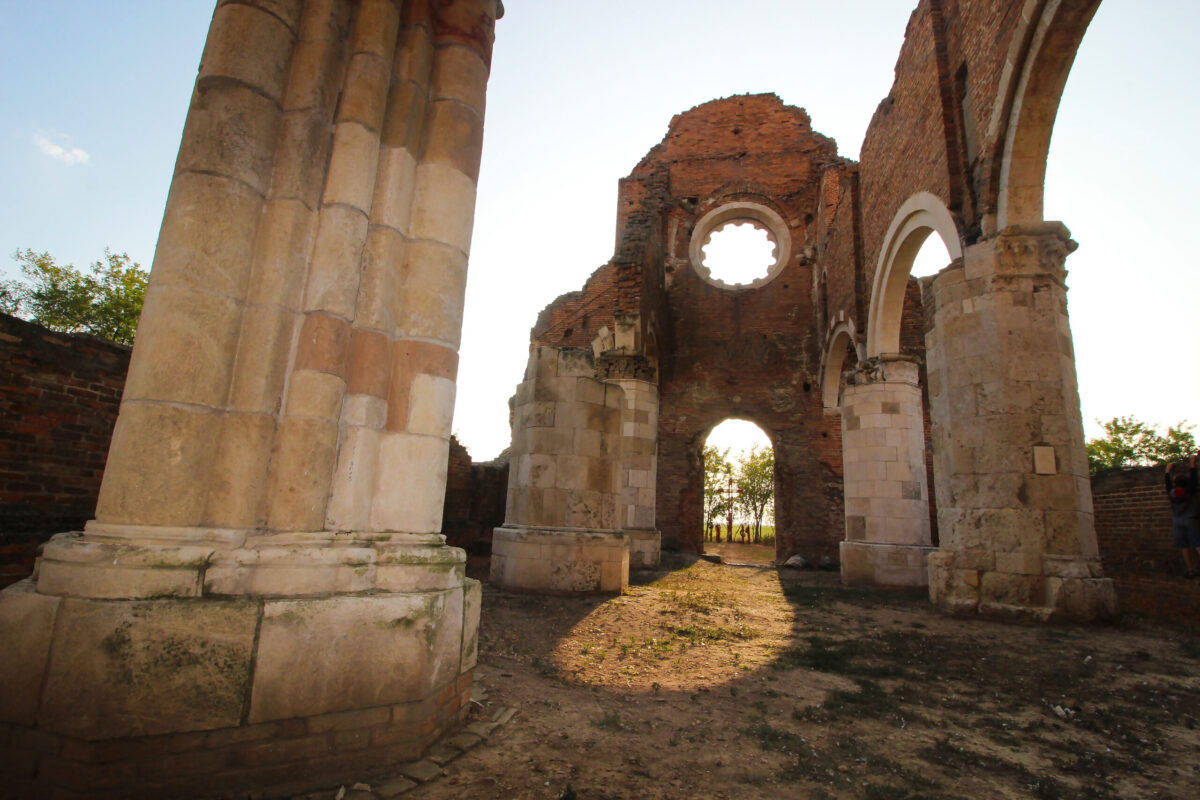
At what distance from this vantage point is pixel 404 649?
2125 millimetres

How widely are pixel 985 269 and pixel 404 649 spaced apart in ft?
21.6

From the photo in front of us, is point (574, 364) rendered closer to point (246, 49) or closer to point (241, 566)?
point (246, 49)

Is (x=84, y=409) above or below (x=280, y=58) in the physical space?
below

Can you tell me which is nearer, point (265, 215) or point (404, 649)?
point (404, 649)

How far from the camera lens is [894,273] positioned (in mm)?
9812

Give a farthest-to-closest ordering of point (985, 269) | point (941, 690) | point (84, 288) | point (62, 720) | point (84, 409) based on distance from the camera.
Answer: point (84, 288), point (985, 269), point (84, 409), point (941, 690), point (62, 720)

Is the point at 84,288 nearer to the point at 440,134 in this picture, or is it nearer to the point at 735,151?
the point at 735,151

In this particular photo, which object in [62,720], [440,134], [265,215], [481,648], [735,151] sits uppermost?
[735,151]

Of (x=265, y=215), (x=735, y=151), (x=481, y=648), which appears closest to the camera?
(x=265, y=215)

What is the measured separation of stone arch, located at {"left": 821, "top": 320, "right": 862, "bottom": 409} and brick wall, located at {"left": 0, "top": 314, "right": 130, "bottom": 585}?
38.6 ft

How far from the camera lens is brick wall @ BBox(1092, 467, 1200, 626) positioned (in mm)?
8495

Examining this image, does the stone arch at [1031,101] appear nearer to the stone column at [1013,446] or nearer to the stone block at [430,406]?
the stone column at [1013,446]

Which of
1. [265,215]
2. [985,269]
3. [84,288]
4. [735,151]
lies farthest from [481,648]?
[84,288]

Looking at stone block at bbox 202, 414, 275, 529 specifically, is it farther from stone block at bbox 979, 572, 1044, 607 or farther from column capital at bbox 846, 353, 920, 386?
column capital at bbox 846, 353, 920, 386
